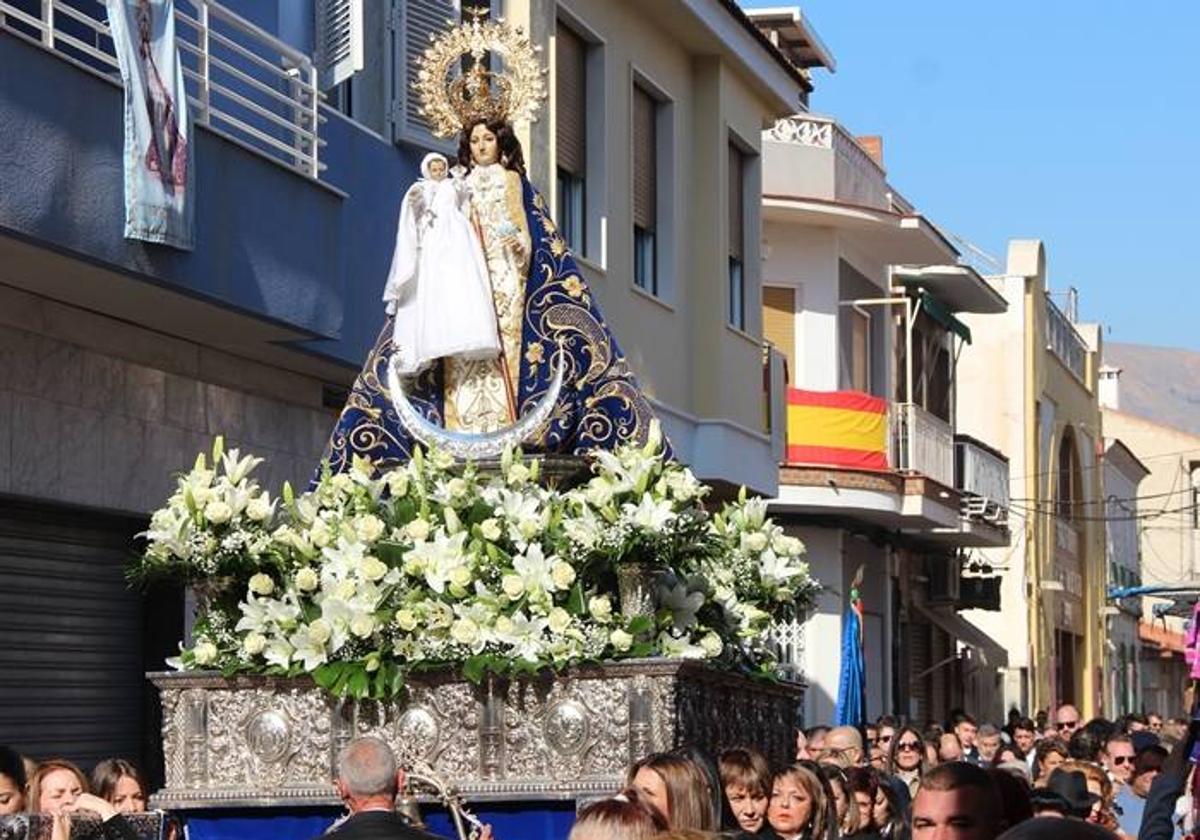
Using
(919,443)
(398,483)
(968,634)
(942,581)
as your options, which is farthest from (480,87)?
(968,634)

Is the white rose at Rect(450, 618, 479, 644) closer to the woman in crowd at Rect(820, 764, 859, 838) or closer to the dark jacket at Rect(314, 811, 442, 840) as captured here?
the dark jacket at Rect(314, 811, 442, 840)

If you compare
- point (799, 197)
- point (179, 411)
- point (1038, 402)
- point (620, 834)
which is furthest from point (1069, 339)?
point (620, 834)

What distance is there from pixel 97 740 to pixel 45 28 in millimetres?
4333

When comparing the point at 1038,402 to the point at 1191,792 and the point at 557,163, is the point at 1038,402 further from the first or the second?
the point at 1191,792

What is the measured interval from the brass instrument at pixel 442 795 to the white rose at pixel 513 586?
0.61m

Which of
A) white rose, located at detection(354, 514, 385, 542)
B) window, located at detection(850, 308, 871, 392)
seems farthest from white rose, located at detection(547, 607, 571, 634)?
window, located at detection(850, 308, 871, 392)

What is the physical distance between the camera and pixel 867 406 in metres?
31.2

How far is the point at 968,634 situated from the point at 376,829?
33703mm

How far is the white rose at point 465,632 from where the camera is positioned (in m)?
9.09

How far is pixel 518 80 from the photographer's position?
10406 millimetres

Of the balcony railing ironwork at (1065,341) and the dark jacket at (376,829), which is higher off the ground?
the balcony railing ironwork at (1065,341)

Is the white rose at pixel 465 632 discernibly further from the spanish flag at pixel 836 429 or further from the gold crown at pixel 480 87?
the spanish flag at pixel 836 429

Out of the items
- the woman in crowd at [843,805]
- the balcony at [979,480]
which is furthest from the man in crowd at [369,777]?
the balcony at [979,480]

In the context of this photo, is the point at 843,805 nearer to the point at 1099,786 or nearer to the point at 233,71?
the point at 1099,786
